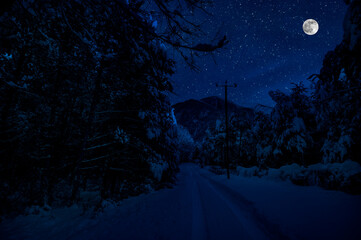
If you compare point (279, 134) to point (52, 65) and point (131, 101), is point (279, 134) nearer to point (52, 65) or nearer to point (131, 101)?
point (131, 101)

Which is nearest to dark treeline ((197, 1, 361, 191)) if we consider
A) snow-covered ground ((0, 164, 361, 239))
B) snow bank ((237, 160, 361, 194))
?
snow bank ((237, 160, 361, 194))

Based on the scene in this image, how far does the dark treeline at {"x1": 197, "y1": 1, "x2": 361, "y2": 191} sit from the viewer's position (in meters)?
5.47

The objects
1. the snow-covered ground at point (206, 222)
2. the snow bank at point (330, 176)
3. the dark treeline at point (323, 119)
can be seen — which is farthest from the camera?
the snow bank at point (330, 176)

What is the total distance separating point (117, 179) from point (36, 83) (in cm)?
631

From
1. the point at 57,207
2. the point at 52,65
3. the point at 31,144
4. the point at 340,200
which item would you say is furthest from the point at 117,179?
the point at 340,200

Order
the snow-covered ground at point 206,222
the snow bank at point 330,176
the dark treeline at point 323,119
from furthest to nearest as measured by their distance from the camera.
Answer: the snow bank at point 330,176, the dark treeline at point 323,119, the snow-covered ground at point 206,222

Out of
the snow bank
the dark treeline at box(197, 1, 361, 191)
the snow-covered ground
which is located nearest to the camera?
the snow-covered ground

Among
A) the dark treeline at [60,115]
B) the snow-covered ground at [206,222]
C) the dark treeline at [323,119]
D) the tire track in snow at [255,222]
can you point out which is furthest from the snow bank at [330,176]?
the dark treeline at [60,115]

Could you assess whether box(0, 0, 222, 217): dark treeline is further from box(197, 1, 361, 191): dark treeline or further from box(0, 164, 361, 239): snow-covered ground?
box(197, 1, 361, 191): dark treeline

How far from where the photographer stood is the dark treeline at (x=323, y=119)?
5469mm

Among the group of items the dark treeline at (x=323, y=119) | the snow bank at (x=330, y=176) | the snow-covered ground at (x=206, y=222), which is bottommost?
the snow-covered ground at (x=206, y=222)

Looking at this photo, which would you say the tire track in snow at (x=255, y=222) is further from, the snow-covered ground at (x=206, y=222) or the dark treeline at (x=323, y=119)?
the dark treeline at (x=323, y=119)

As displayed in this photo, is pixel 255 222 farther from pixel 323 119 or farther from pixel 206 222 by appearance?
pixel 323 119

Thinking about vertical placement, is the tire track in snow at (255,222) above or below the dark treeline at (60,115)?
below
